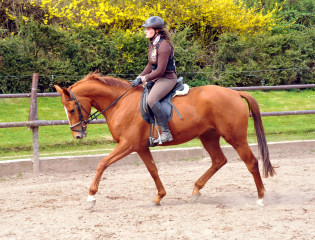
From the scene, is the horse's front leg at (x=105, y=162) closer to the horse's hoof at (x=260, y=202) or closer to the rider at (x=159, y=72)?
the rider at (x=159, y=72)

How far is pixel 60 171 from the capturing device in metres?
8.27

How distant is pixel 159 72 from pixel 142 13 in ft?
34.8

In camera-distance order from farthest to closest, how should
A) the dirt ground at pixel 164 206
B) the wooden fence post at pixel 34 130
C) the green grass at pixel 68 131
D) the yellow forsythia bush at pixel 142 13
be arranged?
the yellow forsythia bush at pixel 142 13
the green grass at pixel 68 131
the wooden fence post at pixel 34 130
the dirt ground at pixel 164 206

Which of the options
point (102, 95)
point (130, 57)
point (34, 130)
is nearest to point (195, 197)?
point (102, 95)

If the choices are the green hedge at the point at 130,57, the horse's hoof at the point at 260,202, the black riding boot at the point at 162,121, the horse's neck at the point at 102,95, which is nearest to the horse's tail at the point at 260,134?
the horse's hoof at the point at 260,202

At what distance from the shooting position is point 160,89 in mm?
5984

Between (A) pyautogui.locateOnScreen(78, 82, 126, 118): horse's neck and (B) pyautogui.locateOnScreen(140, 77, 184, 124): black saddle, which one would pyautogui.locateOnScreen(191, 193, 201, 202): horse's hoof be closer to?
(B) pyautogui.locateOnScreen(140, 77, 184, 124): black saddle

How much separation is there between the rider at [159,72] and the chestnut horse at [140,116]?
0.20 meters

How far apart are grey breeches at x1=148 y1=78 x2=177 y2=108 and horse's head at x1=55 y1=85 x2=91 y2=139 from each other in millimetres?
902

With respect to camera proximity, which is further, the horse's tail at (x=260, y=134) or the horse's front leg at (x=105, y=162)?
the horse's tail at (x=260, y=134)

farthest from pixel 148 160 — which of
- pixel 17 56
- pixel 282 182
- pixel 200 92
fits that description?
pixel 17 56

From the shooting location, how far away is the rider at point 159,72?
5.93 metres

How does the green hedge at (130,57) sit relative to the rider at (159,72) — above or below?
below

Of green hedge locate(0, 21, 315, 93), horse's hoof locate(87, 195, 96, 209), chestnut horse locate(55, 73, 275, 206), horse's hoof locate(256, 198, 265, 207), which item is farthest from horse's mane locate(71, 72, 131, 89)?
green hedge locate(0, 21, 315, 93)
